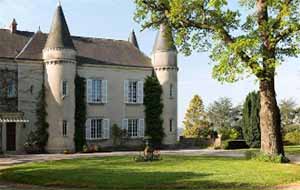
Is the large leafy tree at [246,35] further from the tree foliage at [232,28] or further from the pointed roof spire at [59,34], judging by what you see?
the pointed roof spire at [59,34]

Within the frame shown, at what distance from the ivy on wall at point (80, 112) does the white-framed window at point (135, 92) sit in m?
4.78

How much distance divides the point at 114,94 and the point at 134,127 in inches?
147

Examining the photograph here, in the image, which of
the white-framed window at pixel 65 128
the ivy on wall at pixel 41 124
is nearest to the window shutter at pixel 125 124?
the white-framed window at pixel 65 128

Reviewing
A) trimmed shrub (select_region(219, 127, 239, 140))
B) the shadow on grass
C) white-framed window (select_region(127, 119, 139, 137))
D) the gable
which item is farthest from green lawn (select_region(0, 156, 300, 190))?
trimmed shrub (select_region(219, 127, 239, 140))

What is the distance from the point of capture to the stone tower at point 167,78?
4738 cm

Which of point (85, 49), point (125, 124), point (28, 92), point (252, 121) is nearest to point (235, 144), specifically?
point (252, 121)

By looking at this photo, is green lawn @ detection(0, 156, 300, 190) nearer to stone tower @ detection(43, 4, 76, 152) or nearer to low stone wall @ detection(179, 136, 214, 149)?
stone tower @ detection(43, 4, 76, 152)

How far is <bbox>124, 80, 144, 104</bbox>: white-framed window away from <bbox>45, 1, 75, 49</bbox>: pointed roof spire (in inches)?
295

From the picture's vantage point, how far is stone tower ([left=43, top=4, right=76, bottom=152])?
135ft

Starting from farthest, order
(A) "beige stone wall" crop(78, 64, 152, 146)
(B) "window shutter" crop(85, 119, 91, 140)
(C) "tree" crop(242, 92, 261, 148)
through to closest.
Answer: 1. (C) "tree" crop(242, 92, 261, 148)
2. (A) "beige stone wall" crop(78, 64, 152, 146)
3. (B) "window shutter" crop(85, 119, 91, 140)

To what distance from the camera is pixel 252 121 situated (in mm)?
45375

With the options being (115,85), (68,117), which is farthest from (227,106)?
(68,117)

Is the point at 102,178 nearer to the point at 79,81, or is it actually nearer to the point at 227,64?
the point at 227,64

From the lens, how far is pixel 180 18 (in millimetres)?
26188
